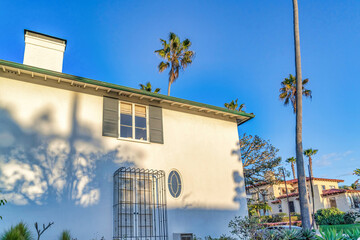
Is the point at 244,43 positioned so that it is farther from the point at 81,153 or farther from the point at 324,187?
the point at 324,187

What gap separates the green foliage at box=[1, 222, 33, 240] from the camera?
23.0 ft

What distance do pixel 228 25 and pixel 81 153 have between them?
43.4 feet

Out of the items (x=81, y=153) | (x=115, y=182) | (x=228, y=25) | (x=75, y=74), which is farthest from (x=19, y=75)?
(x=228, y=25)

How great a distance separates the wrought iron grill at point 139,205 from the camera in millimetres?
9750

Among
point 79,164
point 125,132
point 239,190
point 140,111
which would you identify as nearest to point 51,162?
point 79,164

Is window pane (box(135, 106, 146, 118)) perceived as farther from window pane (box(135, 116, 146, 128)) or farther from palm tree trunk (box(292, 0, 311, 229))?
palm tree trunk (box(292, 0, 311, 229))

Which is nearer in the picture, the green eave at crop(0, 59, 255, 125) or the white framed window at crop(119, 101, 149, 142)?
the green eave at crop(0, 59, 255, 125)

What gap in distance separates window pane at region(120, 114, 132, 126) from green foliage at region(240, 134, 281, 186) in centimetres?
1572

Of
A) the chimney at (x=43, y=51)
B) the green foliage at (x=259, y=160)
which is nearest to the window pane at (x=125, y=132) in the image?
the chimney at (x=43, y=51)

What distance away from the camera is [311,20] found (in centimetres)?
1548

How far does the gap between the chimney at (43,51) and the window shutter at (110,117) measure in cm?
244

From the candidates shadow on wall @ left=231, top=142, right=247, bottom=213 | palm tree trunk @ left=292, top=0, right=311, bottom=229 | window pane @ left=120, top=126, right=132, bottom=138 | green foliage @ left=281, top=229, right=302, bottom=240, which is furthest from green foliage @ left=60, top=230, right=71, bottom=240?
palm tree trunk @ left=292, top=0, right=311, bottom=229

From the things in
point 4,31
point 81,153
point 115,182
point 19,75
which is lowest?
point 115,182

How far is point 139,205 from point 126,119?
312cm
